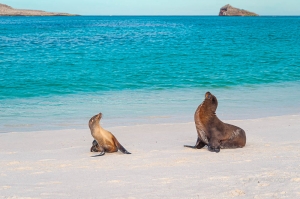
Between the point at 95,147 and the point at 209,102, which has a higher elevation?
the point at 209,102

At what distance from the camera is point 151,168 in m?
6.25

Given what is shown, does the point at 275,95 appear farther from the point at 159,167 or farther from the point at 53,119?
the point at 159,167

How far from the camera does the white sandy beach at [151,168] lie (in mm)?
5145

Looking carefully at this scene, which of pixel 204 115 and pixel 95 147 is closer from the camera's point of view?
pixel 204 115

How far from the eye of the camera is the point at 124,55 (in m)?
32.0

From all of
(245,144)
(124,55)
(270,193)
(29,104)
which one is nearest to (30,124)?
(29,104)

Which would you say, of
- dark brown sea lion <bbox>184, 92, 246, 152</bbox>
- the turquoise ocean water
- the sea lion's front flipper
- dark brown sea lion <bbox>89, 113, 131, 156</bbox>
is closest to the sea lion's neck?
dark brown sea lion <bbox>184, 92, 246, 152</bbox>

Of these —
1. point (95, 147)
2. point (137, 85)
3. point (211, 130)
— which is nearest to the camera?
point (211, 130)

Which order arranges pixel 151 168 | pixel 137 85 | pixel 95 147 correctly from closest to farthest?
pixel 151 168
pixel 95 147
pixel 137 85

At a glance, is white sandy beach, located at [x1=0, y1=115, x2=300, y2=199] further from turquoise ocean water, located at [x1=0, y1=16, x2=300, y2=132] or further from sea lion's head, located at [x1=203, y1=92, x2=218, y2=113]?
turquoise ocean water, located at [x1=0, y1=16, x2=300, y2=132]

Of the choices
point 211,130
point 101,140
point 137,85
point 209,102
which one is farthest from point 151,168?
point 137,85

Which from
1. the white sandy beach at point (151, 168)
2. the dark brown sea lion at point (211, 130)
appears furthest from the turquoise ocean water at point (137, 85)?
the dark brown sea lion at point (211, 130)

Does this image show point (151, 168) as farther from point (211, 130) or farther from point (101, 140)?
point (211, 130)

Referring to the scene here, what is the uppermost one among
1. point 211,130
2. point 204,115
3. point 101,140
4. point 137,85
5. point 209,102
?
point 209,102
